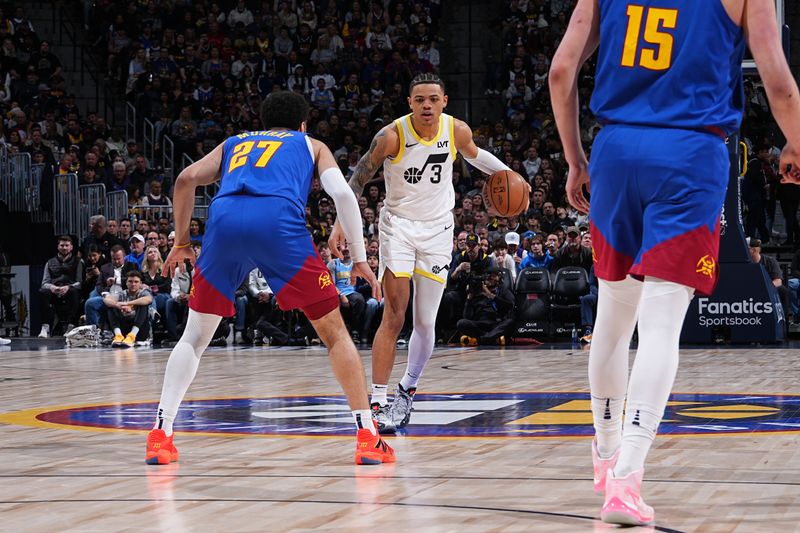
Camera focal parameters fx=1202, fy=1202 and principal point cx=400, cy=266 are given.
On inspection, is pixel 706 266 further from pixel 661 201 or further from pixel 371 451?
pixel 371 451

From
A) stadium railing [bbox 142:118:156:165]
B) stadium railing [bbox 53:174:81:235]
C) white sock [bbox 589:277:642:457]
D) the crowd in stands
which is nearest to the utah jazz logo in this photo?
white sock [bbox 589:277:642:457]

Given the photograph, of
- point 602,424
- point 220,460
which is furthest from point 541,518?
point 220,460

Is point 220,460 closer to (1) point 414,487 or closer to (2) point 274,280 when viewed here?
(2) point 274,280

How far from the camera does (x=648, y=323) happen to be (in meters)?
3.61

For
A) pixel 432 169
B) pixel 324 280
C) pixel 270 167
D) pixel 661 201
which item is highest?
pixel 432 169

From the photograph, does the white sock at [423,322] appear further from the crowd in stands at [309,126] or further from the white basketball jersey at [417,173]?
the crowd in stands at [309,126]

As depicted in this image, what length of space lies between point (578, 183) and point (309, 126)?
1709 centimetres

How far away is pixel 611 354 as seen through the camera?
3.95m

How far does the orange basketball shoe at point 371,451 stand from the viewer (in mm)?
5000

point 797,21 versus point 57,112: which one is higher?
point 797,21

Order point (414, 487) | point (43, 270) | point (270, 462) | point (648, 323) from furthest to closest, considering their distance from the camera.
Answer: point (43, 270) → point (270, 462) → point (414, 487) → point (648, 323)

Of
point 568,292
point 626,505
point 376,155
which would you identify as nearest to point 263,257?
point 376,155

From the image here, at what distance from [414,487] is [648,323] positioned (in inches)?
48.2

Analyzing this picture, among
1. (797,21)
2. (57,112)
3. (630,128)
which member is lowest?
(630,128)
